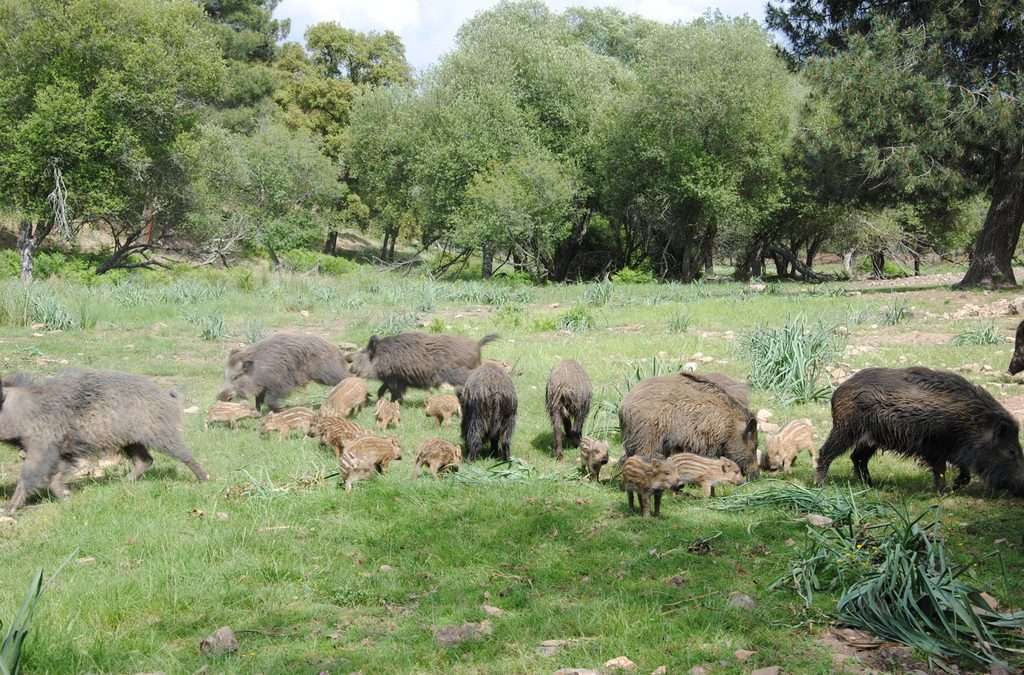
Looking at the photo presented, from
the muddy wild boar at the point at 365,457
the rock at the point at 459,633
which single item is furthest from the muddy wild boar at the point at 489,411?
the rock at the point at 459,633

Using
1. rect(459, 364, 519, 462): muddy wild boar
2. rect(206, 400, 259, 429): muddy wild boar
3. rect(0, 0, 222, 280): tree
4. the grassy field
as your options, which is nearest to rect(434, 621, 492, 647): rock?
the grassy field

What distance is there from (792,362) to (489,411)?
14.0 ft

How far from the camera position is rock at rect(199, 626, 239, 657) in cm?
479

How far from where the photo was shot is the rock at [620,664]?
4492 millimetres

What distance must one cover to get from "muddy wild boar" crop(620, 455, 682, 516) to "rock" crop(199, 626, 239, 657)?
313 centimetres

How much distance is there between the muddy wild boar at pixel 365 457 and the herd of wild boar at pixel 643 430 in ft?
0.04

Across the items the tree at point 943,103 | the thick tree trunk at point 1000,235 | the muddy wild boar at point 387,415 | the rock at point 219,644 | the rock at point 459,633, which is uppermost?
the tree at point 943,103

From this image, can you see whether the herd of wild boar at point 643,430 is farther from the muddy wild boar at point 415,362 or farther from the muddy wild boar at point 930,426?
the muddy wild boar at point 415,362

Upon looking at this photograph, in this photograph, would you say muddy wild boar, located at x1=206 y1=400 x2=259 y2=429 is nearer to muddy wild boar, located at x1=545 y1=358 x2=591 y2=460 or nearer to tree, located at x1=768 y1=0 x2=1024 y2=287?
muddy wild boar, located at x1=545 y1=358 x2=591 y2=460

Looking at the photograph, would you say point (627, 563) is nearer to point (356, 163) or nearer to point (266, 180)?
point (266, 180)

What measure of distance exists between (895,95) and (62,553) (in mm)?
22212

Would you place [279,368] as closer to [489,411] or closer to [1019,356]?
[489,411]

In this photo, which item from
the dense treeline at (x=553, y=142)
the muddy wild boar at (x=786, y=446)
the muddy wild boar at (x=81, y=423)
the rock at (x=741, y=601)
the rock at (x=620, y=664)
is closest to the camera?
the rock at (x=620, y=664)

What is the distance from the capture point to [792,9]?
2689 cm
